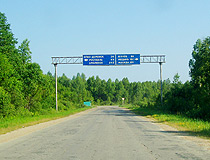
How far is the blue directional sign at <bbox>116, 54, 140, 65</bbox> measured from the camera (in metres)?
40.5

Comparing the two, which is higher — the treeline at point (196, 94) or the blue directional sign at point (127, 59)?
the blue directional sign at point (127, 59)

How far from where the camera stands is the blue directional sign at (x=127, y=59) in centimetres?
4050

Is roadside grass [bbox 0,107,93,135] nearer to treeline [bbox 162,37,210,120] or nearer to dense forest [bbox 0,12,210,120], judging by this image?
dense forest [bbox 0,12,210,120]

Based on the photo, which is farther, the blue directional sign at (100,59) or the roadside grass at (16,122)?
the blue directional sign at (100,59)

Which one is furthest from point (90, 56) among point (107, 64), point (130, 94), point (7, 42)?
point (130, 94)

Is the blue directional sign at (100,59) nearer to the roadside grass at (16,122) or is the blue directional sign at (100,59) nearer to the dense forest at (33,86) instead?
the dense forest at (33,86)

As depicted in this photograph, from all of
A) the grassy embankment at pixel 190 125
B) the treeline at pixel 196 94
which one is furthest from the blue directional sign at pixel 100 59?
the grassy embankment at pixel 190 125

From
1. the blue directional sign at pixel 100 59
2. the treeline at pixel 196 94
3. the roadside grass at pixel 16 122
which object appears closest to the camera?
the roadside grass at pixel 16 122

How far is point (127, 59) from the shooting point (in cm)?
4050

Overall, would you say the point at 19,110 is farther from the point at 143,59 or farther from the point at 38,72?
the point at 143,59

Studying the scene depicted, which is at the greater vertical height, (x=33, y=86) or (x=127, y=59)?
(x=127, y=59)

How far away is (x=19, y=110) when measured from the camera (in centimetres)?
3425

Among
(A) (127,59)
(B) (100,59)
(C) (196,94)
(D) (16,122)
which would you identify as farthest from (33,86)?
(C) (196,94)

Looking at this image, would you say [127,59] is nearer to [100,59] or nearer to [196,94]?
[100,59]
